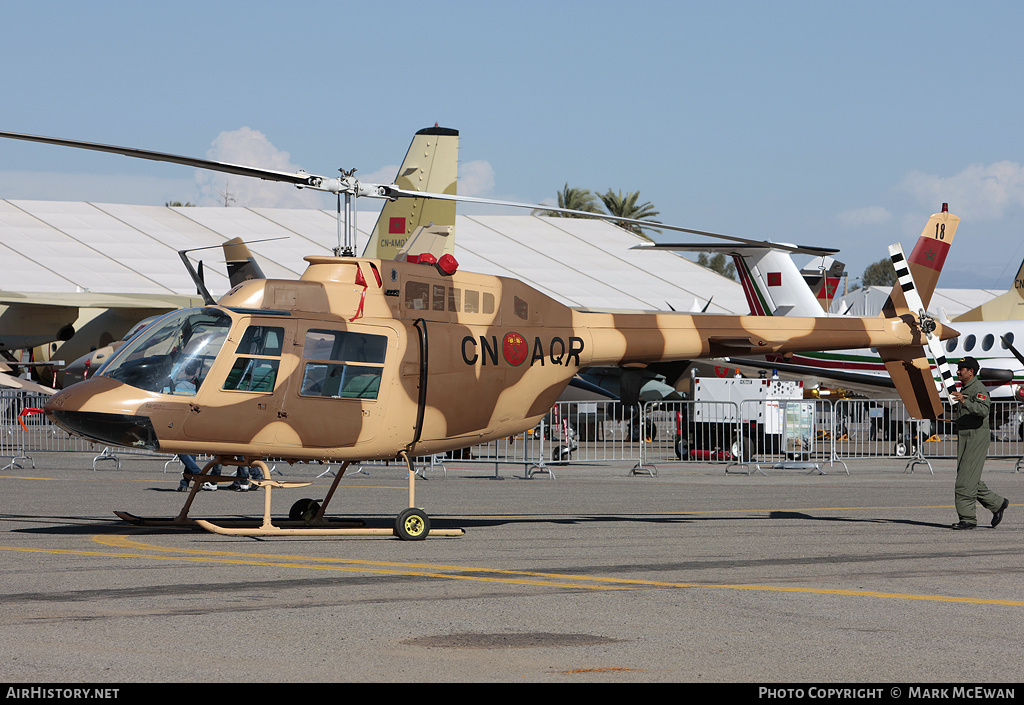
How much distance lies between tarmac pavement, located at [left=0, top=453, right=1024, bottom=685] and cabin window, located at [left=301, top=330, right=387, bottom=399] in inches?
68.5

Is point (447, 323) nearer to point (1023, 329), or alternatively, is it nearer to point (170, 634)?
point (170, 634)

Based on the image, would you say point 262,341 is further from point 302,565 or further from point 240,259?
point 240,259

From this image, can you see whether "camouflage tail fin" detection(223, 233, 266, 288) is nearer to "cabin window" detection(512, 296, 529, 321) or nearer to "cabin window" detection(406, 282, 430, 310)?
"cabin window" detection(512, 296, 529, 321)

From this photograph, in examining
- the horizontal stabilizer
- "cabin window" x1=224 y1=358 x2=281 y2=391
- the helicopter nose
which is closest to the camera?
the helicopter nose

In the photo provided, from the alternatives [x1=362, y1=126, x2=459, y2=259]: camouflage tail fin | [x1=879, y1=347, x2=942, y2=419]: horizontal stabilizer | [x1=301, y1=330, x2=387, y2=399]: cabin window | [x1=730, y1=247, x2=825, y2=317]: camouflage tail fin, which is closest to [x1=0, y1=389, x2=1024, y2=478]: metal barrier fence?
[x1=730, y1=247, x2=825, y2=317]: camouflage tail fin

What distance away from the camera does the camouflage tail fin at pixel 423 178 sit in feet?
91.8

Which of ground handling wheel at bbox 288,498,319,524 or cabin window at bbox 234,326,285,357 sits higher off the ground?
cabin window at bbox 234,326,285,357

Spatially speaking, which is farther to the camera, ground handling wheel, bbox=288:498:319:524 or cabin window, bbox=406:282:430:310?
ground handling wheel, bbox=288:498:319:524

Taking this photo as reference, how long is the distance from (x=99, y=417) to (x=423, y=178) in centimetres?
1752

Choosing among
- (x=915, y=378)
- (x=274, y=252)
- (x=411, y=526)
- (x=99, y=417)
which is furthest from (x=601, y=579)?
(x=274, y=252)

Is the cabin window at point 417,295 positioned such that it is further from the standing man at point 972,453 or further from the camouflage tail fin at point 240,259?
the camouflage tail fin at point 240,259

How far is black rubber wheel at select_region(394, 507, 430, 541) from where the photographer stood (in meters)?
12.6

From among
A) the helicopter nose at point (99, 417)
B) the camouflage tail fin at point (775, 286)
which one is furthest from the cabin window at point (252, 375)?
the camouflage tail fin at point (775, 286)
